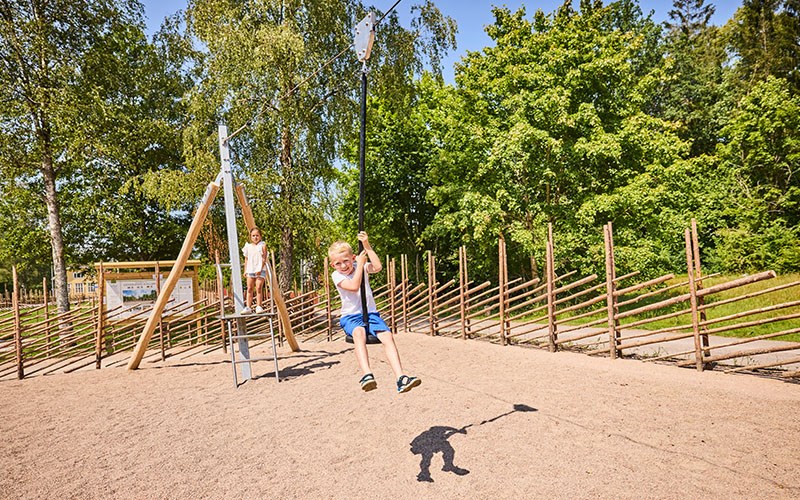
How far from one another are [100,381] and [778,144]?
26.5m

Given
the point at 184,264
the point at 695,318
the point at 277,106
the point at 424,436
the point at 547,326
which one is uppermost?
the point at 277,106

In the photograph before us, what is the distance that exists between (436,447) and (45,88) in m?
14.4

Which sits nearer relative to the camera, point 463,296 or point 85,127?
point 463,296

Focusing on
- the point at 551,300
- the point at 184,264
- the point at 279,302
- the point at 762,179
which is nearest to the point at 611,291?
the point at 551,300

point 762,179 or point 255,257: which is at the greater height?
point 762,179

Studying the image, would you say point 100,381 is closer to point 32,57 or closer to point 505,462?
point 505,462

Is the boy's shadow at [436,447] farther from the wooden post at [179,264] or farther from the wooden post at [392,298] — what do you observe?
the wooden post at [392,298]

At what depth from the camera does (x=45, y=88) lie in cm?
1288

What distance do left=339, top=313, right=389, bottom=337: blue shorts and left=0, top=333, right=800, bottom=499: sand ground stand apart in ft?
3.51

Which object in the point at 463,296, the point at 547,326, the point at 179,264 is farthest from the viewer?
the point at 463,296

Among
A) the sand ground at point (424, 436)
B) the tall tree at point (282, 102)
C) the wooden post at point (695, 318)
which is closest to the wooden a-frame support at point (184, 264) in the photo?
the sand ground at point (424, 436)

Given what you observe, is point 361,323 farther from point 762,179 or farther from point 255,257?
point 762,179

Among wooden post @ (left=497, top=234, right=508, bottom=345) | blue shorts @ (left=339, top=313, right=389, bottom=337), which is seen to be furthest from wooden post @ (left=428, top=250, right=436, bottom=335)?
blue shorts @ (left=339, top=313, right=389, bottom=337)

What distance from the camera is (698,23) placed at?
30688mm
